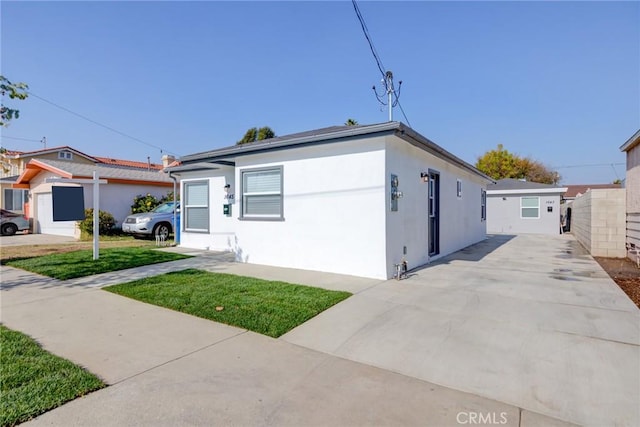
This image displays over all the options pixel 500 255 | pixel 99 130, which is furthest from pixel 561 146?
pixel 99 130

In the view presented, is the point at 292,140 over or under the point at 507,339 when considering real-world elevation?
over

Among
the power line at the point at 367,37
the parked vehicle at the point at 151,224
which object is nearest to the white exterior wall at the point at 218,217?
the parked vehicle at the point at 151,224

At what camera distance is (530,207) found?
1886 centimetres

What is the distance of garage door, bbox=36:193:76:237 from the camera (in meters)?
16.0

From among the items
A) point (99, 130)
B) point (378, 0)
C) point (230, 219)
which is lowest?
point (230, 219)

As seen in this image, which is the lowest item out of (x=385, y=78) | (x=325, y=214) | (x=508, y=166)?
(x=325, y=214)

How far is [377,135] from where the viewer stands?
595 cm

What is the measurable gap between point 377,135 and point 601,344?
425 cm

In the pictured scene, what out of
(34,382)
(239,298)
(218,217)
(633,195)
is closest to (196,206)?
(218,217)

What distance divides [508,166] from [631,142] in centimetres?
2944

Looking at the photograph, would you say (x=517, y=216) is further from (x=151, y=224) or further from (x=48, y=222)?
(x=48, y=222)

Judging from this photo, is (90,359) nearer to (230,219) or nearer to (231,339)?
(231,339)

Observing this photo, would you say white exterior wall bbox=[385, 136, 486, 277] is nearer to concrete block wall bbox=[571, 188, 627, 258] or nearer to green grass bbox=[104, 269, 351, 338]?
→ green grass bbox=[104, 269, 351, 338]
